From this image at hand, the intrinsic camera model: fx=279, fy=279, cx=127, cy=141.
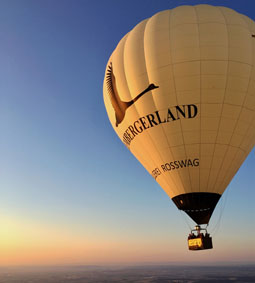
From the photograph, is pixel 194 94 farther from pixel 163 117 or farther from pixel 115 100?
pixel 115 100

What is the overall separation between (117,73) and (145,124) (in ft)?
9.15

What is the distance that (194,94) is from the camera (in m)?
11.1

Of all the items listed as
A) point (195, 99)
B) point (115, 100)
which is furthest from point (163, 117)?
point (115, 100)

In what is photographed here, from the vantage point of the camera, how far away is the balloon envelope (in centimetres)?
→ 1106

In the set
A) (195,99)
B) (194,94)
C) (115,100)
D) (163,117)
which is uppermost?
(115,100)

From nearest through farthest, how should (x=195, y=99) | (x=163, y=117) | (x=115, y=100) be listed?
(x=195, y=99), (x=163, y=117), (x=115, y=100)

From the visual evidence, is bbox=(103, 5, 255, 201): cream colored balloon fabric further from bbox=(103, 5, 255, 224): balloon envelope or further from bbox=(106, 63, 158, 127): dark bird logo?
bbox=(106, 63, 158, 127): dark bird logo

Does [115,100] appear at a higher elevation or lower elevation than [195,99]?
higher

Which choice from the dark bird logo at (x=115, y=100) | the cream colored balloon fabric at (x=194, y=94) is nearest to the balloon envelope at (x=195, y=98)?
the cream colored balloon fabric at (x=194, y=94)

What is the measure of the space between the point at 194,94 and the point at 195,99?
0.66 feet

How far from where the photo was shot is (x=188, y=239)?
1144cm

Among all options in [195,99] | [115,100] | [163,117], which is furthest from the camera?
[115,100]

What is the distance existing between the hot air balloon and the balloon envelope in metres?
0.04

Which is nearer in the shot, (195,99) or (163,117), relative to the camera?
(195,99)
